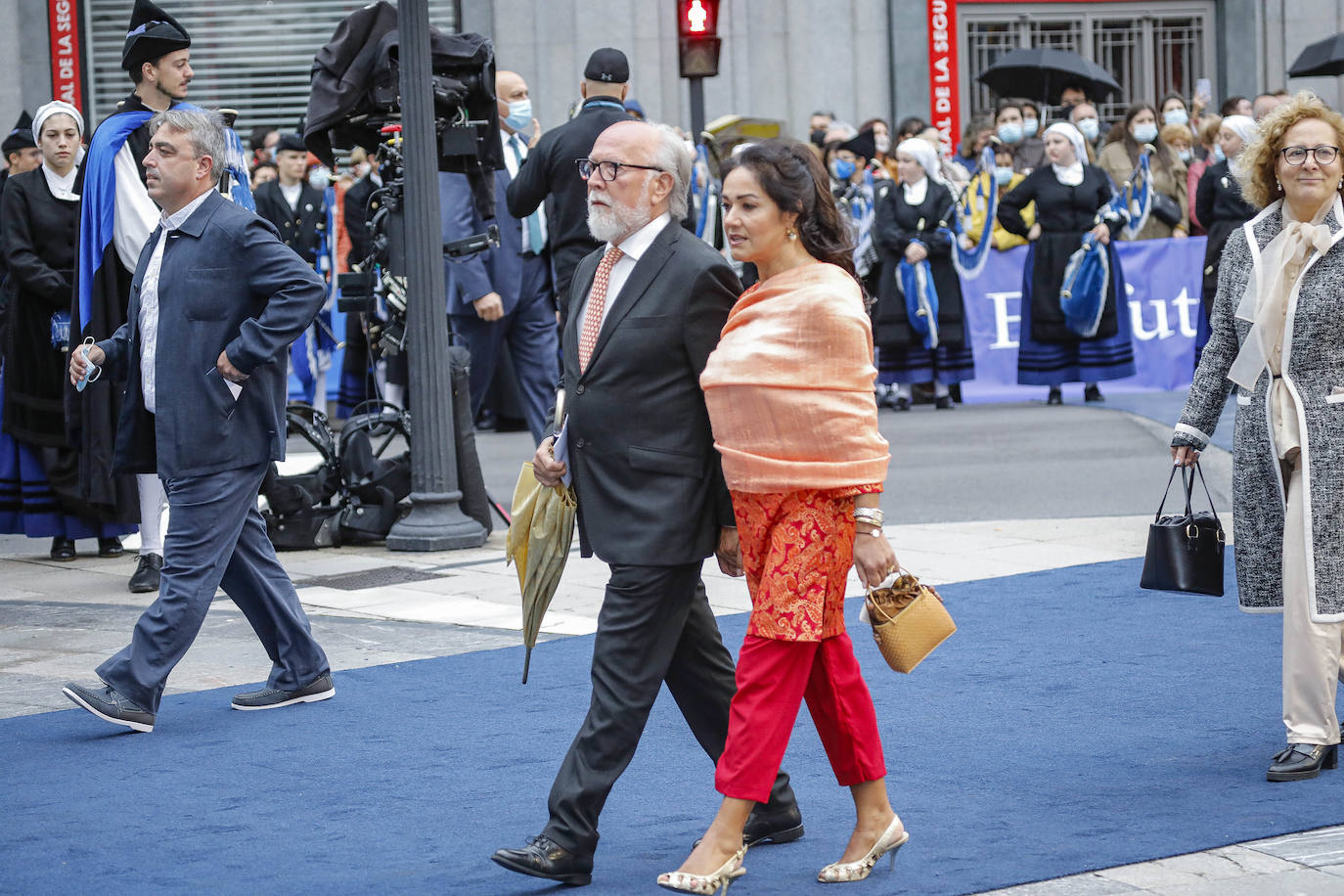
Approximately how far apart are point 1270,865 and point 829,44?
19.2 metres

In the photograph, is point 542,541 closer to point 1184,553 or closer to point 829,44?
point 1184,553

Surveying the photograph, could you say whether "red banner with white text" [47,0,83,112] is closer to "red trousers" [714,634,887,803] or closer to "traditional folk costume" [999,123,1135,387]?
"traditional folk costume" [999,123,1135,387]

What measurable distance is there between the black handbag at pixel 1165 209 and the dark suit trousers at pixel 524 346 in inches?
297

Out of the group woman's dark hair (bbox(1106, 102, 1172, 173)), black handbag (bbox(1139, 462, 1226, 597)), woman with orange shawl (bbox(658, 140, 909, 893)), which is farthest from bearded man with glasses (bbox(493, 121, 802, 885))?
woman's dark hair (bbox(1106, 102, 1172, 173))

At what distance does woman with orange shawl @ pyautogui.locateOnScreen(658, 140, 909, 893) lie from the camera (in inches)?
161

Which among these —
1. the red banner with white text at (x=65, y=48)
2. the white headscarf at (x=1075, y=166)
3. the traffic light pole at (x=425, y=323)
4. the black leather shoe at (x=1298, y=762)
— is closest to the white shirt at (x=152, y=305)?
the traffic light pole at (x=425, y=323)

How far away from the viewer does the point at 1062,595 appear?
754cm

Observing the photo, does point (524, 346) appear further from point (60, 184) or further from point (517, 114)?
point (60, 184)

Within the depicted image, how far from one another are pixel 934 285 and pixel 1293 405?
1021 cm

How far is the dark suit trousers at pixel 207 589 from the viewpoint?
5734mm

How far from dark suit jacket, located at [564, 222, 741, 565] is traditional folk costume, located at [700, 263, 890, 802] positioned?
14 cm

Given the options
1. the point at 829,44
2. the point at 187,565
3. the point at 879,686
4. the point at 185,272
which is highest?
the point at 829,44

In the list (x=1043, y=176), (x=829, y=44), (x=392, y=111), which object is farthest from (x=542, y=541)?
(x=829, y=44)

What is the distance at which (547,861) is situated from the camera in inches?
163
